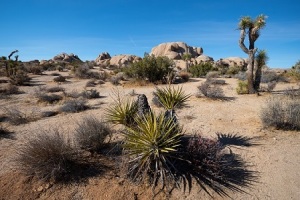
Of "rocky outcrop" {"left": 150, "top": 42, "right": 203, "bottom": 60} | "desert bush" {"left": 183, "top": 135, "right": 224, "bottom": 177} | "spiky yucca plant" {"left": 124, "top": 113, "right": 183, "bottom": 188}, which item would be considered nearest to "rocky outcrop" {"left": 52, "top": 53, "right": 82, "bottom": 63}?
"rocky outcrop" {"left": 150, "top": 42, "right": 203, "bottom": 60}

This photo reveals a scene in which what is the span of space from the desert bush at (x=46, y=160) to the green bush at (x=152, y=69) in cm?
1356

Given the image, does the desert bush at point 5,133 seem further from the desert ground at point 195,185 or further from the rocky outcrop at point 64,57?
the rocky outcrop at point 64,57

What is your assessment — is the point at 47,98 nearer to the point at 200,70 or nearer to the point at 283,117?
the point at 283,117

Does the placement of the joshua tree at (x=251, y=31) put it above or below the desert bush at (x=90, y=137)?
above

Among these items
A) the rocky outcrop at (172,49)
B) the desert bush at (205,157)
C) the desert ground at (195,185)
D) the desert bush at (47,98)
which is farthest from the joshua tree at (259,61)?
the rocky outcrop at (172,49)

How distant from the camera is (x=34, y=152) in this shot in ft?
14.1

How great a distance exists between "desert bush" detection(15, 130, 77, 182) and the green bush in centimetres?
1356

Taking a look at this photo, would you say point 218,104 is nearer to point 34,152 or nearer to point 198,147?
point 198,147

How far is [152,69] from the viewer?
17.5 m

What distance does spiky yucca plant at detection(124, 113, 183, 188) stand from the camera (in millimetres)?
3979

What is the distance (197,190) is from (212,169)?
0.57 m

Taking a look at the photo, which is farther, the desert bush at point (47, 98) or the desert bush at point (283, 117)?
the desert bush at point (47, 98)

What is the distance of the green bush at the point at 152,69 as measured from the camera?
17.5 meters

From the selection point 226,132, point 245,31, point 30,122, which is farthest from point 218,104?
point 30,122
